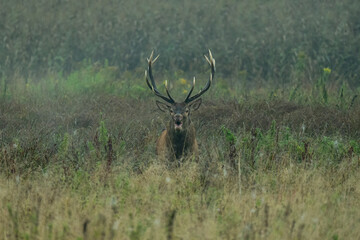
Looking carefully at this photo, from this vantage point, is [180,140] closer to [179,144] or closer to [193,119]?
[179,144]

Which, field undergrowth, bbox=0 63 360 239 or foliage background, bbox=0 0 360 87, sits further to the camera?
foliage background, bbox=0 0 360 87

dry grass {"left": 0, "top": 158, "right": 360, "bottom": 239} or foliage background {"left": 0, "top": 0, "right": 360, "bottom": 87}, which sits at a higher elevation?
dry grass {"left": 0, "top": 158, "right": 360, "bottom": 239}

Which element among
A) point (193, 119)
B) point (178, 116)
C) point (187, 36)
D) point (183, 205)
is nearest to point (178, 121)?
point (178, 116)

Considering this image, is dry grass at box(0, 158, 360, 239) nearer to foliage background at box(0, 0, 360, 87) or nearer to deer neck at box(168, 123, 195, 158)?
deer neck at box(168, 123, 195, 158)

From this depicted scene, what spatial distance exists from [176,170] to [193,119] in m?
3.07

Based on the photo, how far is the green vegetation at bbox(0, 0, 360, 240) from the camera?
5141 mm

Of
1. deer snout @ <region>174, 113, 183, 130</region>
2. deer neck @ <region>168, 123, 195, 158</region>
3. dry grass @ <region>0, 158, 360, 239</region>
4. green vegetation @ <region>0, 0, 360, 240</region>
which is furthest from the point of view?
deer neck @ <region>168, 123, 195, 158</region>

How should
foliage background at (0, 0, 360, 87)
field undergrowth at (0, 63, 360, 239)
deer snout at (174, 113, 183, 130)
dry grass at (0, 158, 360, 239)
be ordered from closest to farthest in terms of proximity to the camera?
dry grass at (0, 158, 360, 239) < field undergrowth at (0, 63, 360, 239) < deer snout at (174, 113, 183, 130) < foliage background at (0, 0, 360, 87)

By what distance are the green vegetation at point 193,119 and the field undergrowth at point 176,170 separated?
0.02m

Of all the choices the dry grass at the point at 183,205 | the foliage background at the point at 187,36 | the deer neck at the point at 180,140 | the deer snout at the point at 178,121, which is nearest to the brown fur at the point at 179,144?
the deer neck at the point at 180,140

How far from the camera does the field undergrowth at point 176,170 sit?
484 cm

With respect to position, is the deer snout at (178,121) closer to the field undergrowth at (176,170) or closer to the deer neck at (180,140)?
the deer neck at (180,140)

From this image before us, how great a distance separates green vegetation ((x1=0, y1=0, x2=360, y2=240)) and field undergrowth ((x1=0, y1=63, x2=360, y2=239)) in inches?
1.0

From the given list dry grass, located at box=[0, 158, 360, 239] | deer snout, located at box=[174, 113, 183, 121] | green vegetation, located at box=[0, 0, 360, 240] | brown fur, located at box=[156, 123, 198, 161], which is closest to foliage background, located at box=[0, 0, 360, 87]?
green vegetation, located at box=[0, 0, 360, 240]
